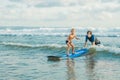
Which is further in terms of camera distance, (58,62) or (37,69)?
(58,62)

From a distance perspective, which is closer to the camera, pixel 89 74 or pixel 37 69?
pixel 89 74

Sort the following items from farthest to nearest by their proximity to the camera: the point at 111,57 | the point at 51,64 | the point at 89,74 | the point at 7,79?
the point at 111,57, the point at 51,64, the point at 89,74, the point at 7,79

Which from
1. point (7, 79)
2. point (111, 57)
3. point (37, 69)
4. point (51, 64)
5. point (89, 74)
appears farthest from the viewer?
point (111, 57)

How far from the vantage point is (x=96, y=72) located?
1567cm

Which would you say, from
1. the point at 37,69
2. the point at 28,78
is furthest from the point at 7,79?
the point at 37,69

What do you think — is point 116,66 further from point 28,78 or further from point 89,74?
point 28,78

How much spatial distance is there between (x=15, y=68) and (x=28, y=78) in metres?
3.06

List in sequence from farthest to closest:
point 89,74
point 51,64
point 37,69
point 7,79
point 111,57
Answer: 1. point 111,57
2. point 51,64
3. point 37,69
4. point 89,74
5. point 7,79

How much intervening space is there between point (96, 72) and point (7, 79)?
4071 millimetres

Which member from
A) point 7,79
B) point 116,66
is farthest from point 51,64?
point 7,79

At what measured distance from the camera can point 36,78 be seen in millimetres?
14297

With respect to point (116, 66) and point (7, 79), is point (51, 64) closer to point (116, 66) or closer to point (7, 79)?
point (116, 66)

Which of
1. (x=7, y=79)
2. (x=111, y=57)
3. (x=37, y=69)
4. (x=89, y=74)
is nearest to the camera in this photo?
(x=7, y=79)

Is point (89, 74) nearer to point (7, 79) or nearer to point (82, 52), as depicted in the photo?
point (7, 79)
